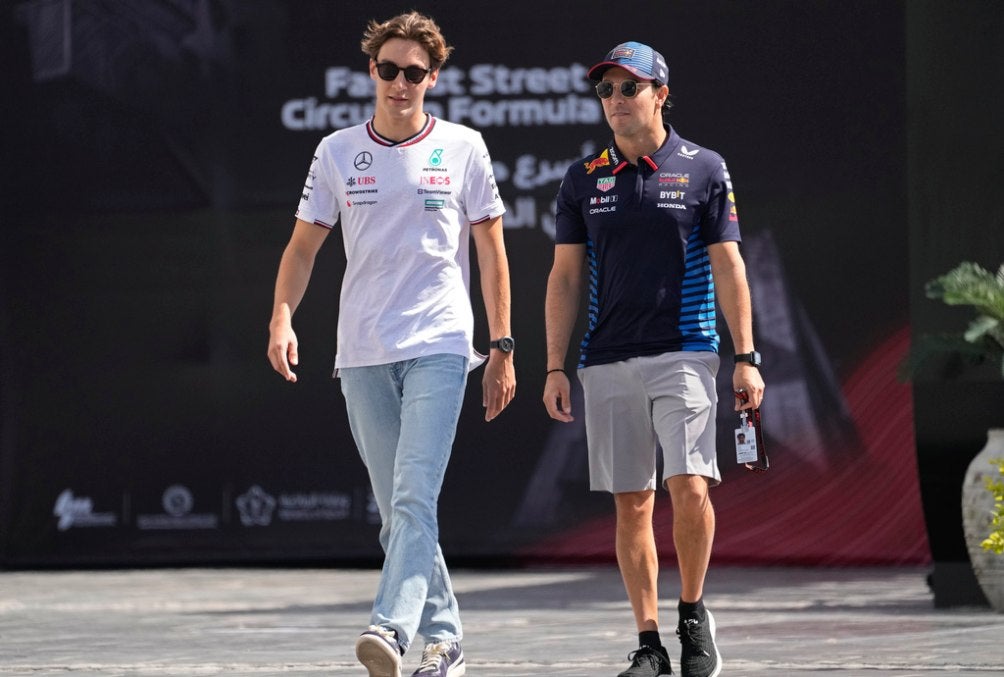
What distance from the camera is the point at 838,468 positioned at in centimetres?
1126

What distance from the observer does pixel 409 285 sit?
548 centimetres

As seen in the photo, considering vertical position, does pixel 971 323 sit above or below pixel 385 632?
above

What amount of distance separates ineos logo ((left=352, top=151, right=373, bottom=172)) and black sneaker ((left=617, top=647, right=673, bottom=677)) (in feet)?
5.80

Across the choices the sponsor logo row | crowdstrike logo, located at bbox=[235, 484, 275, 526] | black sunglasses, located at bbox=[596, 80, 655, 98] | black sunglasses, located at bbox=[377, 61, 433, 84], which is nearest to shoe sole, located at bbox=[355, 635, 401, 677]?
black sunglasses, located at bbox=[377, 61, 433, 84]

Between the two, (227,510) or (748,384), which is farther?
(227,510)

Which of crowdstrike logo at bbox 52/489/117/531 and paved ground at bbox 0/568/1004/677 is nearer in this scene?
paved ground at bbox 0/568/1004/677

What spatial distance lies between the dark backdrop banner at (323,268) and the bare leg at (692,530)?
5.51 metres

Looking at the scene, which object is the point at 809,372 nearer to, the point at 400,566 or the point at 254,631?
the point at 254,631

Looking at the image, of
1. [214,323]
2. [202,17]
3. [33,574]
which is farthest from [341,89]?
[33,574]

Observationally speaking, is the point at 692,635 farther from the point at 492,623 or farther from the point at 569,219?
the point at 492,623

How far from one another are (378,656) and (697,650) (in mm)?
1156

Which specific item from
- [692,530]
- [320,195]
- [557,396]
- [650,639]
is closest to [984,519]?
[692,530]

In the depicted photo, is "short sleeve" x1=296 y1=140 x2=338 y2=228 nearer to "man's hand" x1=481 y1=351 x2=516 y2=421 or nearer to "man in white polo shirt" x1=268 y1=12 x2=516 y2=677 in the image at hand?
"man in white polo shirt" x1=268 y1=12 x2=516 y2=677

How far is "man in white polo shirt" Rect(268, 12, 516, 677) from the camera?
5.44 metres
